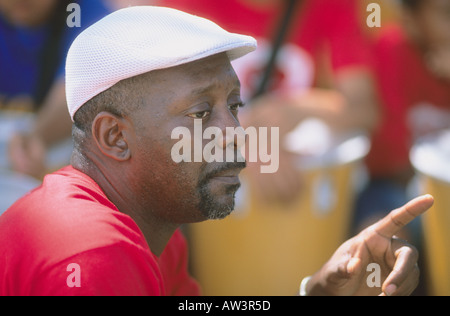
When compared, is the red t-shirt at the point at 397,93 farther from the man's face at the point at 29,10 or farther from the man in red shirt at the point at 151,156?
the man in red shirt at the point at 151,156

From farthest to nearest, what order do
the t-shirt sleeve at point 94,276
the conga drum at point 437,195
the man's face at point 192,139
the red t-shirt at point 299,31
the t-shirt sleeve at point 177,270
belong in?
the red t-shirt at point 299,31, the conga drum at point 437,195, the t-shirt sleeve at point 177,270, the man's face at point 192,139, the t-shirt sleeve at point 94,276

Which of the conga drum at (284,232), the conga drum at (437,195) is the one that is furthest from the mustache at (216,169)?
the conga drum at (284,232)

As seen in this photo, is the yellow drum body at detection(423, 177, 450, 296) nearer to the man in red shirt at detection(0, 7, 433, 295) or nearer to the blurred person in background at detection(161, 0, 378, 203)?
the blurred person in background at detection(161, 0, 378, 203)

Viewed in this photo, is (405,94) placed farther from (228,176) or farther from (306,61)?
(228,176)

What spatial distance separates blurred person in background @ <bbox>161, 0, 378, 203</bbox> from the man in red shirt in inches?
59.6

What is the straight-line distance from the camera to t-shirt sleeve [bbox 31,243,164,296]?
1.26 meters

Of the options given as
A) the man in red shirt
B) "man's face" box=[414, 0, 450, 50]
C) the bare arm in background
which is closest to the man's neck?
the man in red shirt

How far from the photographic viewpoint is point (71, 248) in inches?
51.0

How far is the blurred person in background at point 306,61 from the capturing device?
325 centimetres

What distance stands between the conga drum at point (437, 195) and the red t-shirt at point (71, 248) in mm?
1607

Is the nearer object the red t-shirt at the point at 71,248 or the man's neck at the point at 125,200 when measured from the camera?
the red t-shirt at the point at 71,248

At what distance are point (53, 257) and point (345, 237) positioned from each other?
2.22 m

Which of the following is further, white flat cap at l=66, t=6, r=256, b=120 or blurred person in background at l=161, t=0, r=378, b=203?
blurred person in background at l=161, t=0, r=378, b=203

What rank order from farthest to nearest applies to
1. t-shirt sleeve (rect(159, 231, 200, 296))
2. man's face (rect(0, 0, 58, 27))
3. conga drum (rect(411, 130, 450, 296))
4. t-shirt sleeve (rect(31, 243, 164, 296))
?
man's face (rect(0, 0, 58, 27))
conga drum (rect(411, 130, 450, 296))
t-shirt sleeve (rect(159, 231, 200, 296))
t-shirt sleeve (rect(31, 243, 164, 296))
